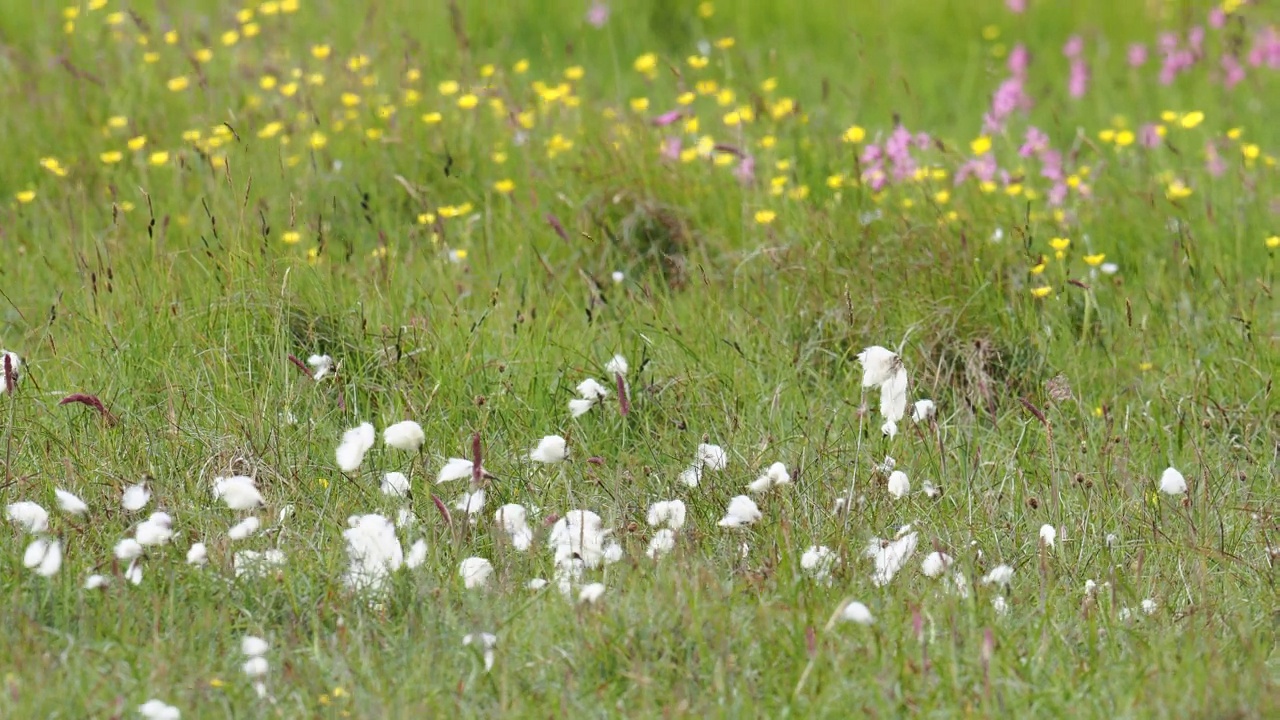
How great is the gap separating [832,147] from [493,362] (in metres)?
2.14

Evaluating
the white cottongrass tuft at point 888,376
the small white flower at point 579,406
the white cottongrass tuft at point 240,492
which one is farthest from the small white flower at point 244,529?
the white cottongrass tuft at point 888,376

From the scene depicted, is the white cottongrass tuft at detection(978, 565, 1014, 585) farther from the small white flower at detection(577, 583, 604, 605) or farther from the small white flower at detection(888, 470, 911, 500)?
the small white flower at detection(577, 583, 604, 605)

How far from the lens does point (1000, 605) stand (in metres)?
2.84

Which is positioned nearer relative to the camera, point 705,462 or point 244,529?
point 244,529

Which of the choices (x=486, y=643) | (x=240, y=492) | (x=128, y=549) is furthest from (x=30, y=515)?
(x=486, y=643)

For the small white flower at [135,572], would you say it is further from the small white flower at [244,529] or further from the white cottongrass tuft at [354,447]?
the white cottongrass tuft at [354,447]

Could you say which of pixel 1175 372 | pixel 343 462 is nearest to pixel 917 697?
pixel 343 462

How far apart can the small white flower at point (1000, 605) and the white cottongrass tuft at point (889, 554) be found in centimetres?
18

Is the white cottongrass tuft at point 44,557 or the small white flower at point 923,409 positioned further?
the small white flower at point 923,409

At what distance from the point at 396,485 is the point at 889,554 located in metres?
1.02

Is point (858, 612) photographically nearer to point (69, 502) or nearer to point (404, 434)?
point (404, 434)

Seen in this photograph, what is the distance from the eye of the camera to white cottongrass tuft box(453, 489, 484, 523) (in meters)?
3.02

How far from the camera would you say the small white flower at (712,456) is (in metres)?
3.31

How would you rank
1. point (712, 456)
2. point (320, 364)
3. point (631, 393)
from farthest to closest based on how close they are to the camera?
point (631, 393)
point (320, 364)
point (712, 456)
